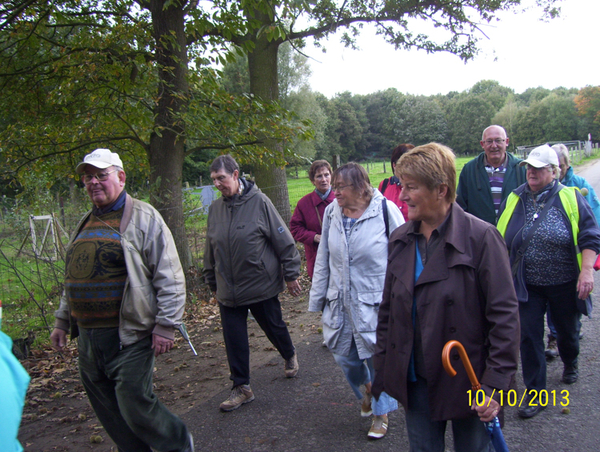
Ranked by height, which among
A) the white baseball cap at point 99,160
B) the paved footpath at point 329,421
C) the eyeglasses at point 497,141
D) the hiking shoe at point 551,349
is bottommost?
the hiking shoe at point 551,349

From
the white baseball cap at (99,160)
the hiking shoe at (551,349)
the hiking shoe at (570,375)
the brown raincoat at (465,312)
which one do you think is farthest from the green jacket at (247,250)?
the hiking shoe at (551,349)

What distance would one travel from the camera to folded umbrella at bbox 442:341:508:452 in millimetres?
1916

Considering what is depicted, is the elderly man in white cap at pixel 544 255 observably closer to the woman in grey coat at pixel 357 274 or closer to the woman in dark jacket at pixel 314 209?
the woman in grey coat at pixel 357 274

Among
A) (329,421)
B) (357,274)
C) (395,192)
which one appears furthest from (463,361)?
(395,192)

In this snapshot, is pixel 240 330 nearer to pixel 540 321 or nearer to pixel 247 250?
pixel 247 250

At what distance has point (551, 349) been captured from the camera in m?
5.01

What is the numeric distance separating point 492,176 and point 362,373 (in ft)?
8.77

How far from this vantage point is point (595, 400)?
3844 mm

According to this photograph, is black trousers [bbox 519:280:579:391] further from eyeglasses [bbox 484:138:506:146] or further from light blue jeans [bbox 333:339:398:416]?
eyeglasses [bbox 484:138:506:146]

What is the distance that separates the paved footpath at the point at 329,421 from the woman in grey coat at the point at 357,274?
0.29 m

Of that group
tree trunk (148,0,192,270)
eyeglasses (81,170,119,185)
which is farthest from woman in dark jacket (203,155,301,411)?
tree trunk (148,0,192,270)

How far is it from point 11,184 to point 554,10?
13.0 m

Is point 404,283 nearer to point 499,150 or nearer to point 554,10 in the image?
point 499,150

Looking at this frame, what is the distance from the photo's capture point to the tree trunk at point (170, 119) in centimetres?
710
